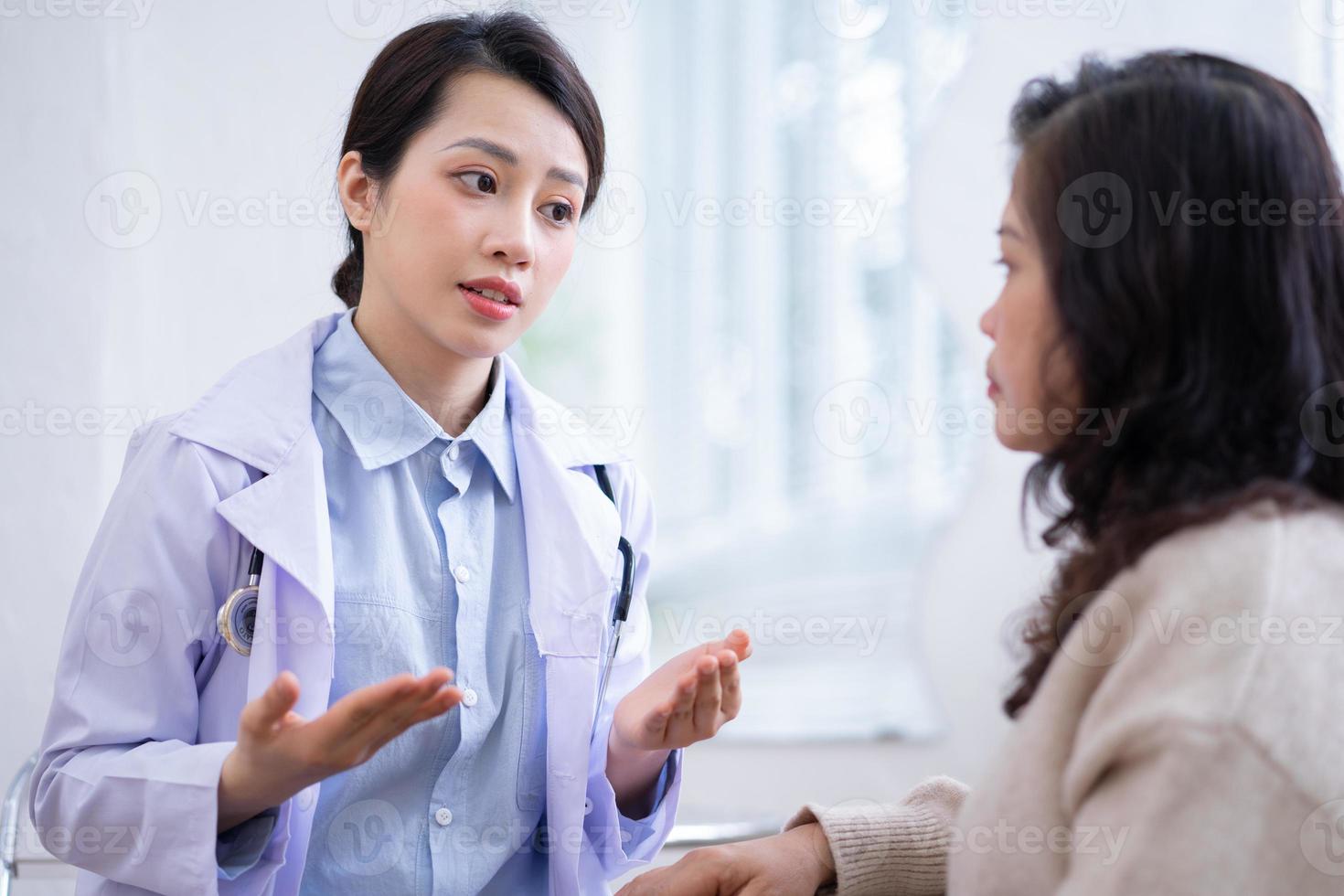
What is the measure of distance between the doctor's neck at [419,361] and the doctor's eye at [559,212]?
20 cm

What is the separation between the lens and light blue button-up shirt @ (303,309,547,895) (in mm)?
1257

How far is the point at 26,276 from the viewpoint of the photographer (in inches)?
73.4

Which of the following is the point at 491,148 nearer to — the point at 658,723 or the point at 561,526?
the point at 561,526

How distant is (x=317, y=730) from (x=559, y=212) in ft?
2.41

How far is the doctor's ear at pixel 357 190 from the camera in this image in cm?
141

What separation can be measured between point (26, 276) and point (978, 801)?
1733 mm

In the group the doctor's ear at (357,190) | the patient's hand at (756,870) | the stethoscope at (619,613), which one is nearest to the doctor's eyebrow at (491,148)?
the doctor's ear at (357,190)

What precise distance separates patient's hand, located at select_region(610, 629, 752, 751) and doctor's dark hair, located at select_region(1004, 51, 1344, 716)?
37cm

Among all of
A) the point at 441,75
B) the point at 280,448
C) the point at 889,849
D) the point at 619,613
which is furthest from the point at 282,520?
the point at 889,849

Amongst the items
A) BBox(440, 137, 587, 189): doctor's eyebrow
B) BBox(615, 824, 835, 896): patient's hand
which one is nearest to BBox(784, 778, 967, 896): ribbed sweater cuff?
BBox(615, 824, 835, 896): patient's hand

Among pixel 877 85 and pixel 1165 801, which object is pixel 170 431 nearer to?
pixel 1165 801

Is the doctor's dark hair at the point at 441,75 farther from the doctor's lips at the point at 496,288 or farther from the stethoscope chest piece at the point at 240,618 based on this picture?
the stethoscope chest piece at the point at 240,618

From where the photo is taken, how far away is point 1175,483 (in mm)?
876

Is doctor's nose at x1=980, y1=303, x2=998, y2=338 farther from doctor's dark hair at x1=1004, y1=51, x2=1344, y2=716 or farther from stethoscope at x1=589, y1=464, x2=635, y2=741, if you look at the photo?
stethoscope at x1=589, y1=464, x2=635, y2=741
